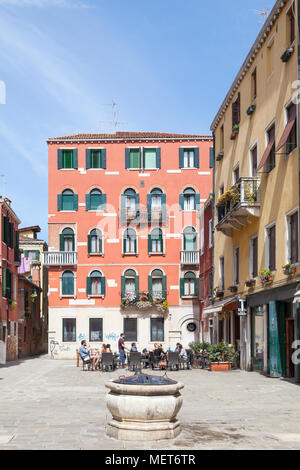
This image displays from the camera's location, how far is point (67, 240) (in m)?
42.8

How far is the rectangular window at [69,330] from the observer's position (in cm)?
4158

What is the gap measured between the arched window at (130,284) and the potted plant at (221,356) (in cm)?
1617

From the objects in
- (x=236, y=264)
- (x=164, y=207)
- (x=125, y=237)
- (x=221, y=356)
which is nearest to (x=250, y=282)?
(x=221, y=356)

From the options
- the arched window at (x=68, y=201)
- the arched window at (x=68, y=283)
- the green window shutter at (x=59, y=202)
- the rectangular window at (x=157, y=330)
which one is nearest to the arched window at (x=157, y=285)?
the rectangular window at (x=157, y=330)

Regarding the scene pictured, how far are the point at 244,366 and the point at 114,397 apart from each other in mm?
16903

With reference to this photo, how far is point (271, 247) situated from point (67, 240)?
22.4 metres

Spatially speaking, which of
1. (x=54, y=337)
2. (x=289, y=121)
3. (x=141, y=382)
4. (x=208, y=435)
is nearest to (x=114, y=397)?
(x=141, y=382)

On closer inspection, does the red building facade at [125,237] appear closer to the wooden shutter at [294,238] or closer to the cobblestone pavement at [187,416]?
the cobblestone pavement at [187,416]

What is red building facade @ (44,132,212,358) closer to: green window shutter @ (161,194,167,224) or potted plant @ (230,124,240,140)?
green window shutter @ (161,194,167,224)

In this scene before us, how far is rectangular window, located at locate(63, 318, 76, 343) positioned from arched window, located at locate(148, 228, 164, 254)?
673 centimetres

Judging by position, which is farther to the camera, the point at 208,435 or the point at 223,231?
the point at 223,231

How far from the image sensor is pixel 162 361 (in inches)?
1061

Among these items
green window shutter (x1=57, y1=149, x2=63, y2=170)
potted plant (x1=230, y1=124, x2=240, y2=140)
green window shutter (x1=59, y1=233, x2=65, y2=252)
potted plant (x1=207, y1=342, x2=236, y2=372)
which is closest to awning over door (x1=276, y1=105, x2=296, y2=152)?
potted plant (x1=230, y1=124, x2=240, y2=140)

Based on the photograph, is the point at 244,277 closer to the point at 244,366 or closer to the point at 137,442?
the point at 244,366
